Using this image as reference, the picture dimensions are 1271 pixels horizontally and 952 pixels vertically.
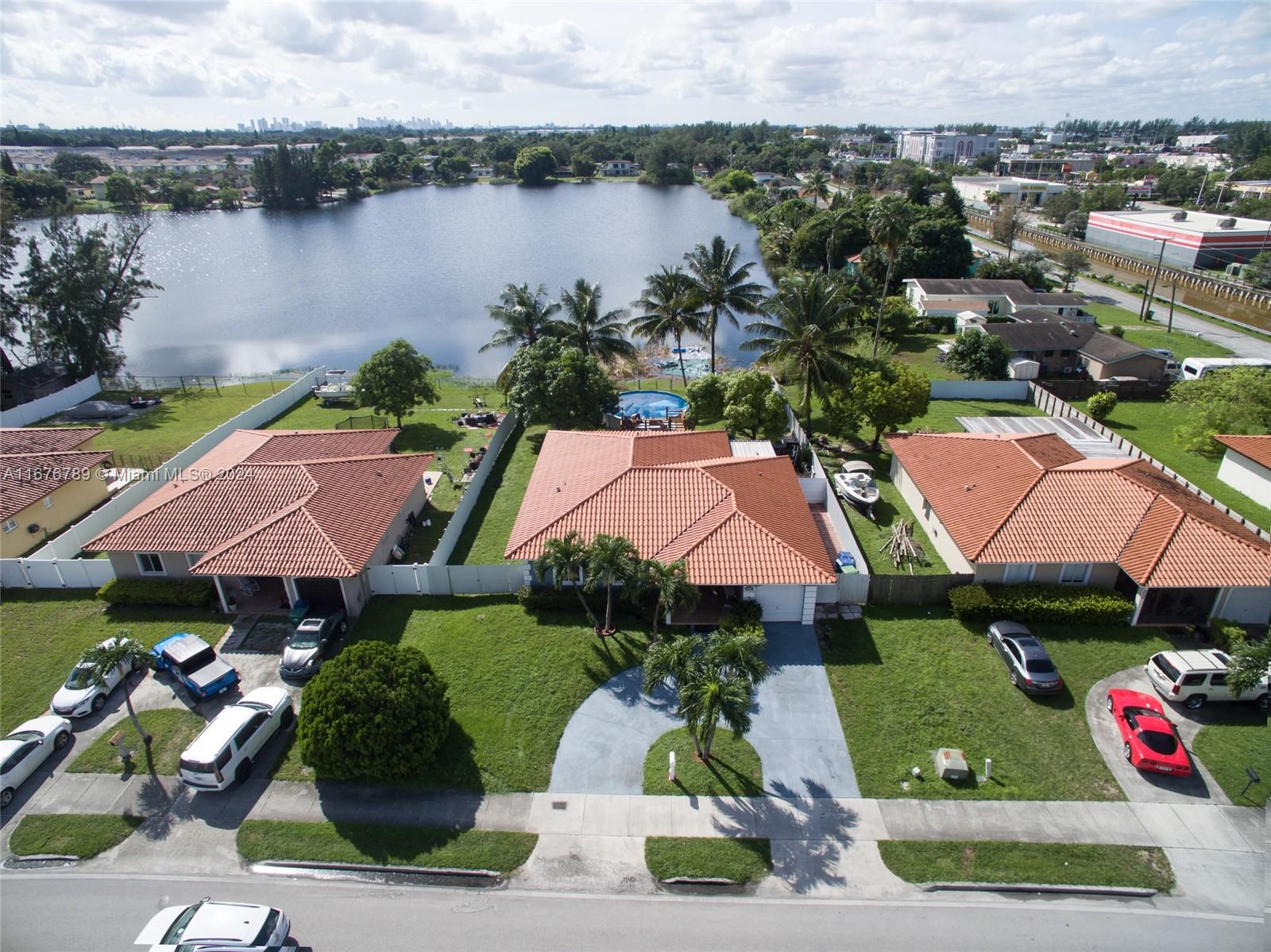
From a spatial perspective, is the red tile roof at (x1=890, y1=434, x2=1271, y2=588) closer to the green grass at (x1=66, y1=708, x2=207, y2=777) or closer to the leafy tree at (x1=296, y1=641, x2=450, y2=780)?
the leafy tree at (x1=296, y1=641, x2=450, y2=780)

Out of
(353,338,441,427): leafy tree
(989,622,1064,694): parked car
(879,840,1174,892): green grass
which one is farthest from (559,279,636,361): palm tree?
(879,840,1174,892): green grass

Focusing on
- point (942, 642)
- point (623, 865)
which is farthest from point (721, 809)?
point (942, 642)

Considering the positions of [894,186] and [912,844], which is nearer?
[912,844]

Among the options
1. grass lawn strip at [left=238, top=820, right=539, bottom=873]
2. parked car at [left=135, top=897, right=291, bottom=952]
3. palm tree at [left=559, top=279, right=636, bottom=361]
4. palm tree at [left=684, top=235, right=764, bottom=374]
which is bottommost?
grass lawn strip at [left=238, top=820, right=539, bottom=873]

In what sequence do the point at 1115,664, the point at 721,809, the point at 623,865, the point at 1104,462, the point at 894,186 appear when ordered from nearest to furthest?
the point at 623,865 → the point at 721,809 → the point at 1115,664 → the point at 1104,462 → the point at 894,186

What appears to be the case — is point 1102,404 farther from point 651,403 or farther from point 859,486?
point 651,403

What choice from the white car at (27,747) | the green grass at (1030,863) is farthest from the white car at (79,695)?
the green grass at (1030,863)

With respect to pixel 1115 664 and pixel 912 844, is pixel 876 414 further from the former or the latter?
pixel 912 844
